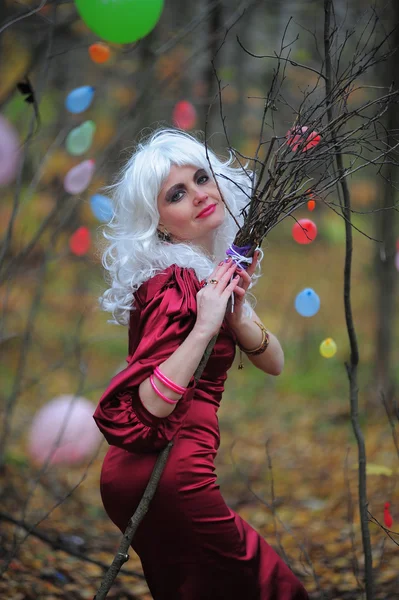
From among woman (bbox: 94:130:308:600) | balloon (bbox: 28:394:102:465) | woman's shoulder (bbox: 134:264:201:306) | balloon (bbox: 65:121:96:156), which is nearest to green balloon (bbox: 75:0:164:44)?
balloon (bbox: 65:121:96:156)

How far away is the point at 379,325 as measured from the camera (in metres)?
5.64

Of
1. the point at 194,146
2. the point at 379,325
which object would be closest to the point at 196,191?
the point at 194,146

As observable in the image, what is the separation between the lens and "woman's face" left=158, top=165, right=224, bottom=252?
2.04m

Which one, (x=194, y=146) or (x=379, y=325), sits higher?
(x=379, y=325)

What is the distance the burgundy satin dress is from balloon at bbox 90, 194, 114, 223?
66 cm

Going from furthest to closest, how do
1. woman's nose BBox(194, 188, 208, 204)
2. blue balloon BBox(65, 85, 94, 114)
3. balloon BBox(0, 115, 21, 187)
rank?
balloon BBox(0, 115, 21, 187) < blue balloon BBox(65, 85, 94, 114) < woman's nose BBox(194, 188, 208, 204)

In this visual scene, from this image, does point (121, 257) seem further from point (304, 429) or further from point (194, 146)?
point (304, 429)

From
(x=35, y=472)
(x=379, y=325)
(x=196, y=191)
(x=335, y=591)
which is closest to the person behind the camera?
(x=196, y=191)

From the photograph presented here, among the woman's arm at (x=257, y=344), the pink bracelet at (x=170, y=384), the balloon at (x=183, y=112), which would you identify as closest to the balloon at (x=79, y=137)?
the balloon at (x=183, y=112)

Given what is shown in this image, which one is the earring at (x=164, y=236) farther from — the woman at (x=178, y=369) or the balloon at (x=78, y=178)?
the balloon at (x=78, y=178)

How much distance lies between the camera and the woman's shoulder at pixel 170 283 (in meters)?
1.90

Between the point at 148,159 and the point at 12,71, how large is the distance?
6.67 meters

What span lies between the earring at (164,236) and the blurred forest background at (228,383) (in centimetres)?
29

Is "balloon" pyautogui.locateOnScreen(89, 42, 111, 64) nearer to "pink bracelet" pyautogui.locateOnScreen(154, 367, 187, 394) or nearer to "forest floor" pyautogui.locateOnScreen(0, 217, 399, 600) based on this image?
"forest floor" pyautogui.locateOnScreen(0, 217, 399, 600)
